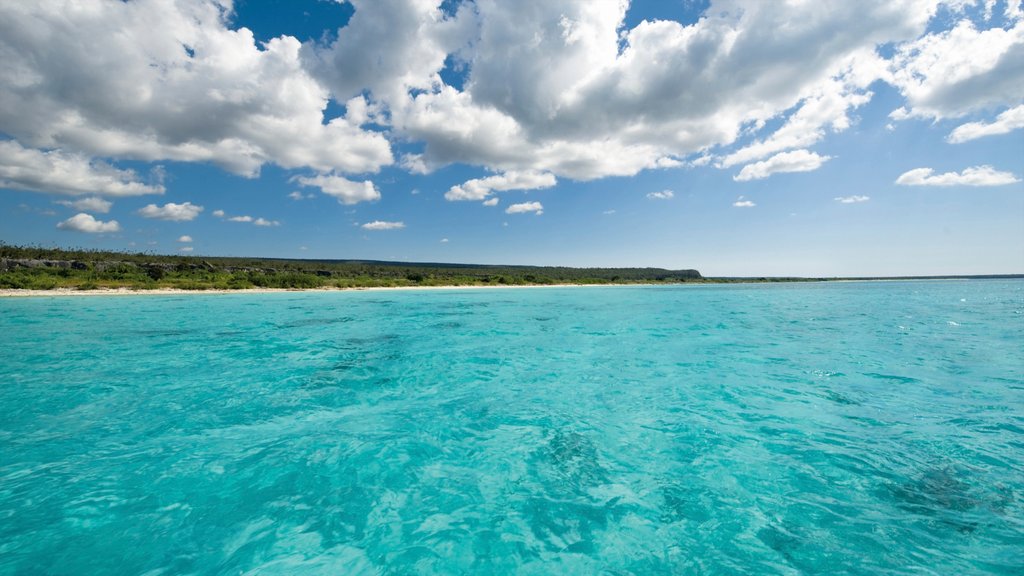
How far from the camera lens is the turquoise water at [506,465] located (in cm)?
432

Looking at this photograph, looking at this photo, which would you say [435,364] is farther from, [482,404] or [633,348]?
[633,348]

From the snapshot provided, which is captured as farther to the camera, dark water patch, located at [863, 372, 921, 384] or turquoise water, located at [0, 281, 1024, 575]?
dark water patch, located at [863, 372, 921, 384]

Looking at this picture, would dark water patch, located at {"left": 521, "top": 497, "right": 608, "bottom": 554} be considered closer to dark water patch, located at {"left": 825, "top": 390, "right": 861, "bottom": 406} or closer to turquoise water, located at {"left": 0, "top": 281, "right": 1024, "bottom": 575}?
turquoise water, located at {"left": 0, "top": 281, "right": 1024, "bottom": 575}

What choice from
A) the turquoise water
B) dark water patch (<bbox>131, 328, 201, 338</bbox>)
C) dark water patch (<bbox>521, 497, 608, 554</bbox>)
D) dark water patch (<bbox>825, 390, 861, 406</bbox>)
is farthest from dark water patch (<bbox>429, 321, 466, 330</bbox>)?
dark water patch (<bbox>521, 497, 608, 554</bbox>)

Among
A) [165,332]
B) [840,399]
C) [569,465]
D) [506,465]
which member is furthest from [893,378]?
[165,332]

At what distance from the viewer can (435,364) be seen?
1329 cm

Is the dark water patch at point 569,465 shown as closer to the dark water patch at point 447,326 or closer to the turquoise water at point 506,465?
the turquoise water at point 506,465

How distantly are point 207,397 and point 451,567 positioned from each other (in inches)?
338

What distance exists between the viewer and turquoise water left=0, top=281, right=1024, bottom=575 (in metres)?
4.32

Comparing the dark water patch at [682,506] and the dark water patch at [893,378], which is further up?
the dark water patch at [893,378]

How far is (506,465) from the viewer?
6.29 metres

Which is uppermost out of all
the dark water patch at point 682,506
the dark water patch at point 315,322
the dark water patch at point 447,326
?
the dark water patch at point 315,322

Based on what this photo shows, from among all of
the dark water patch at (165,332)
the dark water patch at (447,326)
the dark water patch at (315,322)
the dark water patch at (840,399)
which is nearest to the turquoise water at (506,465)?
the dark water patch at (840,399)

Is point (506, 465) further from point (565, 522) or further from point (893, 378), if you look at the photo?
point (893, 378)
